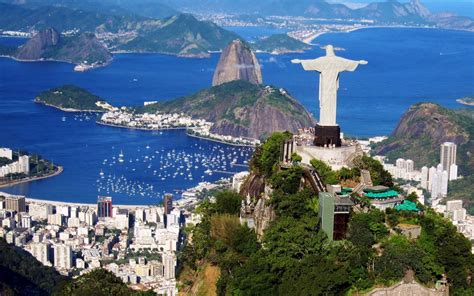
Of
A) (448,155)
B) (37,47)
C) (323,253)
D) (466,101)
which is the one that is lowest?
(448,155)

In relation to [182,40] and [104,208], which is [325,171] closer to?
[104,208]

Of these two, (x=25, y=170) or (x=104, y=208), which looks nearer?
(x=104, y=208)

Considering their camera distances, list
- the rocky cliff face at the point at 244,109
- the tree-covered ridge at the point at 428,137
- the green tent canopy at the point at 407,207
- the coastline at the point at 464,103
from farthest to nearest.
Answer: the coastline at the point at 464,103, the rocky cliff face at the point at 244,109, the tree-covered ridge at the point at 428,137, the green tent canopy at the point at 407,207

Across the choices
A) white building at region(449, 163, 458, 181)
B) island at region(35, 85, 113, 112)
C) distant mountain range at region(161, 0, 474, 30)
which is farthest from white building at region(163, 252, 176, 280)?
distant mountain range at region(161, 0, 474, 30)

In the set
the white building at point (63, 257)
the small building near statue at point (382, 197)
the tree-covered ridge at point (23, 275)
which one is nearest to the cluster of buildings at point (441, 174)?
the white building at point (63, 257)

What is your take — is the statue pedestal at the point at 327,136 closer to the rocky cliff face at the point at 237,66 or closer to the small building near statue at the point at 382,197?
the small building near statue at the point at 382,197

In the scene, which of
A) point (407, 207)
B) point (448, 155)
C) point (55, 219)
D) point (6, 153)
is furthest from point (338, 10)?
point (407, 207)
